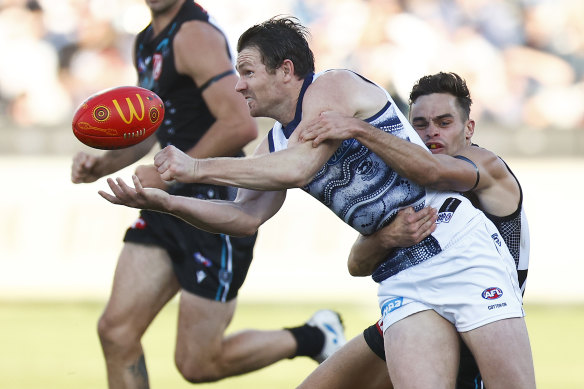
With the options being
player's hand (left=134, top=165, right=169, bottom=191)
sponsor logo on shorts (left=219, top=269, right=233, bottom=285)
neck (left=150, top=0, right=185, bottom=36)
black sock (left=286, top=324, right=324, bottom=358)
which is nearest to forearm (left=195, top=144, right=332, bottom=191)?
player's hand (left=134, top=165, right=169, bottom=191)

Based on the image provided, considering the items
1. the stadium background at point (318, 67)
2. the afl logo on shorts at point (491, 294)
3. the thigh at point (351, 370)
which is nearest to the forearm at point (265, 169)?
the afl logo on shorts at point (491, 294)

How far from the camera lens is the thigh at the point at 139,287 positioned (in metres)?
5.83

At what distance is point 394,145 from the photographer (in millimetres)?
4426

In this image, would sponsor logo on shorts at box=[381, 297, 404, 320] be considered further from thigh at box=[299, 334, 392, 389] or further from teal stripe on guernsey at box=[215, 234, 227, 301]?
teal stripe on guernsey at box=[215, 234, 227, 301]

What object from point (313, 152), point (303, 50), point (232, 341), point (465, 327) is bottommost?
point (232, 341)

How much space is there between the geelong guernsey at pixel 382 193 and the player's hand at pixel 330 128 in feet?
0.66

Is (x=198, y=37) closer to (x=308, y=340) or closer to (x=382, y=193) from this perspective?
(x=382, y=193)

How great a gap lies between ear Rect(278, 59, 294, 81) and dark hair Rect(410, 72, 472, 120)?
0.76 meters

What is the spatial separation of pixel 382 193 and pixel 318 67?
922 centimetres

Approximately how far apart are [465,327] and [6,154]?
7.85m

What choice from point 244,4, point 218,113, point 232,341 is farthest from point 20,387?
point 244,4

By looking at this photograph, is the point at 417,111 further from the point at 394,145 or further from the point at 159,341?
the point at 159,341

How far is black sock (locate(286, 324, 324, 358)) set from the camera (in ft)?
21.5

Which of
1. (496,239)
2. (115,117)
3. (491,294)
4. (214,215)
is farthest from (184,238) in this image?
(491,294)
